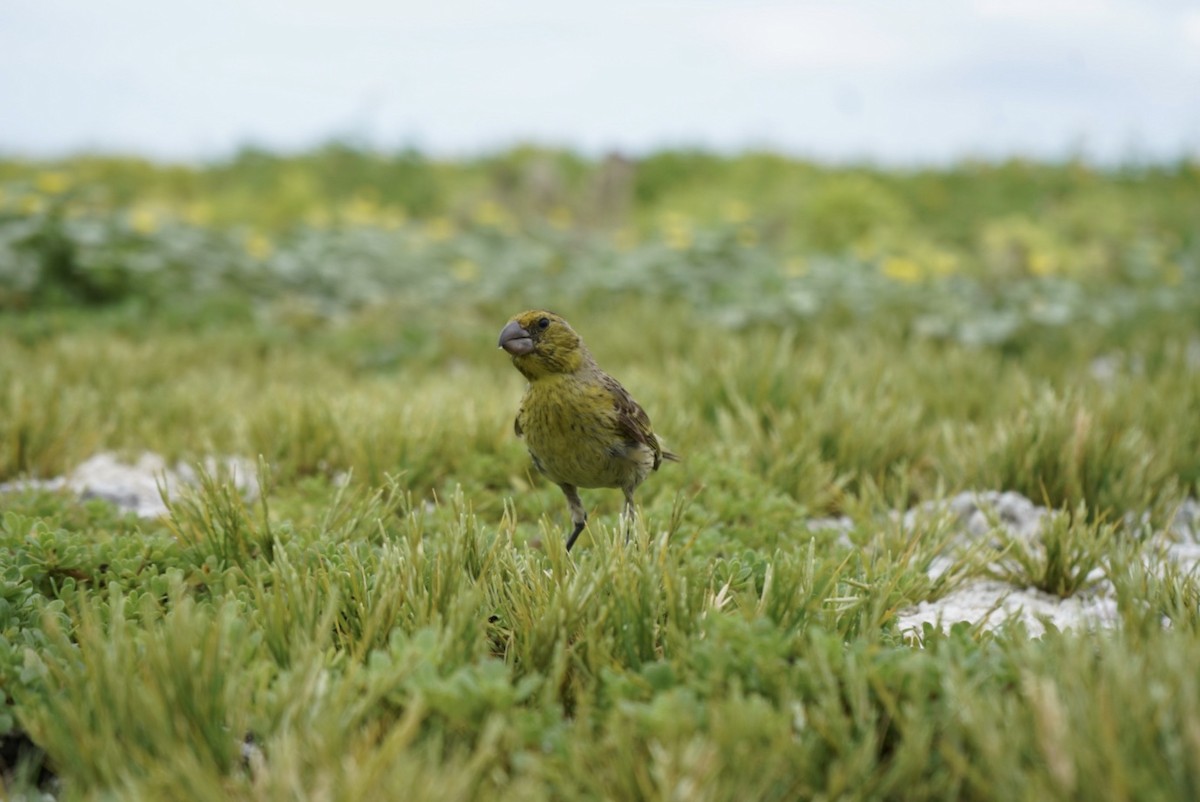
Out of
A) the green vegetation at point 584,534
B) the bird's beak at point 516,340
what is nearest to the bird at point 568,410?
the bird's beak at point 516,340

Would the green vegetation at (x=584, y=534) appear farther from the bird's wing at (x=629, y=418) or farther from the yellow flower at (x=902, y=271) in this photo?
the bird's wing at (x=629, y=418)

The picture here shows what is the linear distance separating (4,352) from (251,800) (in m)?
5.41

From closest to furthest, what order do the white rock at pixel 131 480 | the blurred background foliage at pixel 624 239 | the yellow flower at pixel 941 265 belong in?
the white rock at pixel 131 480, the blurred background foliage at pixel 624 239, the yellow flower at pixel 941 265

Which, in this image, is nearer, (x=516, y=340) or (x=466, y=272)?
(x=516, y=340)

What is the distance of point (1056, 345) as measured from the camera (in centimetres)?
718

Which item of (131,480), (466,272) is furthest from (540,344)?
(466,272)

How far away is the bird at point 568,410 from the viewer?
3.07 metres

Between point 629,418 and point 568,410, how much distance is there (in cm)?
20

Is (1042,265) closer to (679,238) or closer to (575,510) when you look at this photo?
(679,238)

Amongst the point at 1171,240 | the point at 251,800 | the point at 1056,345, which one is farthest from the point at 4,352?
the point at 1171,240

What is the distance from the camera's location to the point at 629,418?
3164mm

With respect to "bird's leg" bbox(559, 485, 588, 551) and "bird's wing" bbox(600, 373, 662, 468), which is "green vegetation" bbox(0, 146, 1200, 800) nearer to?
"bird's leg" bbox(559, 485, 588, 551)

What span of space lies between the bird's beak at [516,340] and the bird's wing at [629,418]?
0.29 meters

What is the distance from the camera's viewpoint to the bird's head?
3031 mm
